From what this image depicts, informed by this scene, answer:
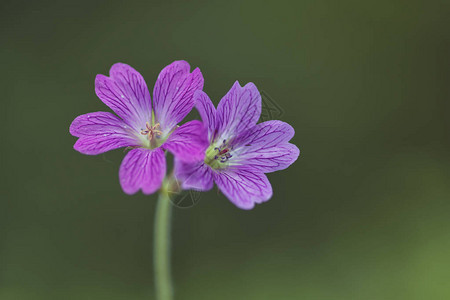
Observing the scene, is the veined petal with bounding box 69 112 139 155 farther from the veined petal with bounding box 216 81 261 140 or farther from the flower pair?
the veined petal with bounding box 216 81 261 140

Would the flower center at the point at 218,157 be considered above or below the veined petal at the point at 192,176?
above

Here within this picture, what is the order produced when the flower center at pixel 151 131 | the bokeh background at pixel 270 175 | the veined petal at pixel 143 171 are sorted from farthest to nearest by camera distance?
1. the bokeh background at pixel 270 175
2. the flower center at pixel 151 131
3. the veined petal at pixel 143 171

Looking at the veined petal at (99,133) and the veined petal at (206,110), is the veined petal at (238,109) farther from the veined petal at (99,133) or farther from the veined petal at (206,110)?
the veined petal at (99,133)

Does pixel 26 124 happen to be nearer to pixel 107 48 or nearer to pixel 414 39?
pixel 107 48

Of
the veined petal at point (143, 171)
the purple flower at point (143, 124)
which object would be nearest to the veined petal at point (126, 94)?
the purple flower at point (143, 124)

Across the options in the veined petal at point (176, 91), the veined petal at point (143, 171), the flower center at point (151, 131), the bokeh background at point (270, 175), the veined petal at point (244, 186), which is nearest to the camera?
the veined petal at point (143, 171)

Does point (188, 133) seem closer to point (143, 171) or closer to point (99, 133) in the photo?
point (143, 171)

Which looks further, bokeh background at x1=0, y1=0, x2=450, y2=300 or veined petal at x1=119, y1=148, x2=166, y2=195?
bokeh background at x1=0, y1=0, x2=450, y2=300

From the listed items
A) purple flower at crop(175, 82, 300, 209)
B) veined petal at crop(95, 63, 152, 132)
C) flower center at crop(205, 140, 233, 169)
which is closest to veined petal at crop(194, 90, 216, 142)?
purple flower at crop(175, 82, 300, 209)
